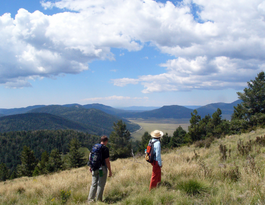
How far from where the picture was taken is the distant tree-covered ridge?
122250 mm

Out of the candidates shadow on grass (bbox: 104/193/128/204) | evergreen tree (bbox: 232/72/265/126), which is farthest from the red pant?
evergreen tree (bbox: 232/72/265/126)

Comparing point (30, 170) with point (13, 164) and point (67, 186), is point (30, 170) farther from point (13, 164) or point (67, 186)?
point (13, 164)

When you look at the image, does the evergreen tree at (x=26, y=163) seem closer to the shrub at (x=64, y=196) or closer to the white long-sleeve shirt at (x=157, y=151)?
the shrub at (x=64, y=196)

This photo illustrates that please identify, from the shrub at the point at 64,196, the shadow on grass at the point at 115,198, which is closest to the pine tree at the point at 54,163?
the shrub at the point at 64,196

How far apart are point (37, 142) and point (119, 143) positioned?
442 ft

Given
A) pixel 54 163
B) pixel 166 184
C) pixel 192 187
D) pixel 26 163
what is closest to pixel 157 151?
pixel 166 184

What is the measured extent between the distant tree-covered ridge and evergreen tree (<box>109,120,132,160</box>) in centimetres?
9819

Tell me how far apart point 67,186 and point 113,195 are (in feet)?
5.79

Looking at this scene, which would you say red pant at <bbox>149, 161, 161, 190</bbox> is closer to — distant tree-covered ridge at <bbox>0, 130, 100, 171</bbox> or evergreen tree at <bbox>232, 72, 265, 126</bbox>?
evergreen tree at <bbox>232, 72, 265, 126</bbox>

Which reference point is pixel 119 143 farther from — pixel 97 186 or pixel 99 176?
pixel 99 176

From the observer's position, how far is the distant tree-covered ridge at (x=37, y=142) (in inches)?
4813

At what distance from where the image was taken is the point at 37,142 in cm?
13825

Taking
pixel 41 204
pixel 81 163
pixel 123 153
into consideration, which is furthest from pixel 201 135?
pixel 41 204

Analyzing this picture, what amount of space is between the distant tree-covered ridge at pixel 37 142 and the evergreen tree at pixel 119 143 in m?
98.2
